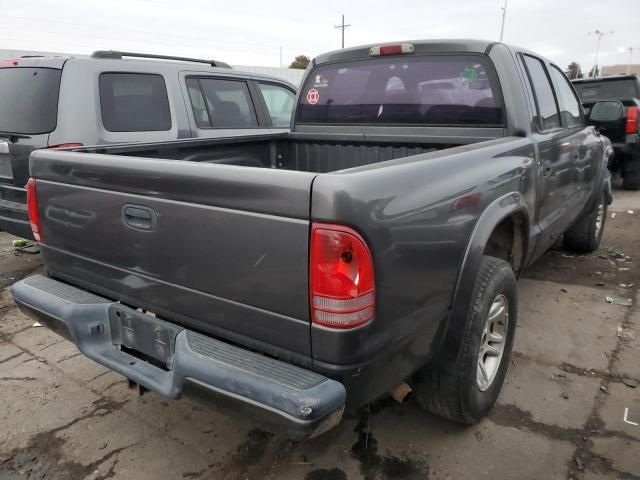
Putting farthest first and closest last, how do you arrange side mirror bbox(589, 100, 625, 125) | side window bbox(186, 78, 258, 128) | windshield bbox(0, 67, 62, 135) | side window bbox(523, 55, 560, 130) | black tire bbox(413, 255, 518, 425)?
A: 1. side window bbox(186, 78, 258, 128)
2. side mirror bbox(589, 100, 625, 125)
3. windshield bbox(0, 67, 62, 135)
4. side window bbox(523, 55, 560, 130)
5. black tire bbox(413, 255, 518, 425)

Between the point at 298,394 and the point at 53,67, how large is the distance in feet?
12.5

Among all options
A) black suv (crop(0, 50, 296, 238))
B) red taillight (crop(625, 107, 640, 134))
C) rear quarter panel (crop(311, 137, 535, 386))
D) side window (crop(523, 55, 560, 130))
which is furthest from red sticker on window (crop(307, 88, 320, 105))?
red taillight (crop(625, 107, 640, 134))

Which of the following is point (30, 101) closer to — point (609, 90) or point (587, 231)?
point (587, 231)

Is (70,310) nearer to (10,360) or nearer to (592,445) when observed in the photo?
(10,360)

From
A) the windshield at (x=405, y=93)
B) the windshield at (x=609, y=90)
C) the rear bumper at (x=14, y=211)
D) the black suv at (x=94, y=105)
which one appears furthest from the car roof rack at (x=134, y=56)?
the windshield at (x=609, y=90)

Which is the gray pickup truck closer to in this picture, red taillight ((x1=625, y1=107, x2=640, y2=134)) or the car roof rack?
the car roof rack

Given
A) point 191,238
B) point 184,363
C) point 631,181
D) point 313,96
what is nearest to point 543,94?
point 313,96

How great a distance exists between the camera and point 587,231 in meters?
5.15

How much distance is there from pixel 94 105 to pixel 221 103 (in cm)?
154

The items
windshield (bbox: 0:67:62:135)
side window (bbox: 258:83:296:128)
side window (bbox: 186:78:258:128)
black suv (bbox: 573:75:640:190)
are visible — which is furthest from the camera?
black suv (bbox: 573:75:640:190)

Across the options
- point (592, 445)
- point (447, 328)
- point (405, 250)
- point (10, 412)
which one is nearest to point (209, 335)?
point (405, 250)

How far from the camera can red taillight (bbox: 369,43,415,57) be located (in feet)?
11.0

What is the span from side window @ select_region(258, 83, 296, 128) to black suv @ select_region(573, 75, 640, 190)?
4.81 metres

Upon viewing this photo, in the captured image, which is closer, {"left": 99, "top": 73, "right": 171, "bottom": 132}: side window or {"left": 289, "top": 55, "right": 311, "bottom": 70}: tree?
{"left": 99, "top": 73, "right": 171, "bottom": 132}: side window
